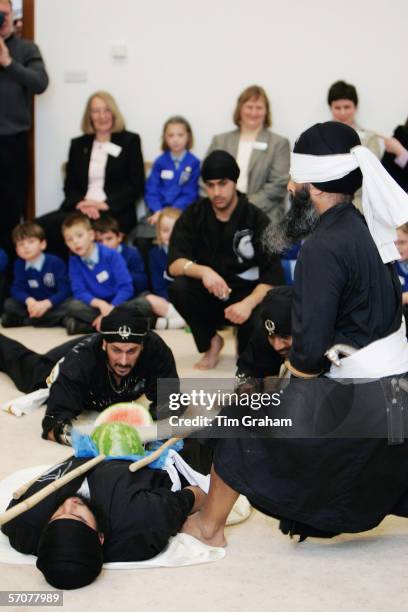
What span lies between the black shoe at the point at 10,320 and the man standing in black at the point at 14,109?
2.22 feet

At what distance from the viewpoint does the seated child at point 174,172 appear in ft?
21.9

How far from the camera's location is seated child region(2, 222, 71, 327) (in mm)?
6137

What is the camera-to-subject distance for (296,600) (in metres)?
2.55

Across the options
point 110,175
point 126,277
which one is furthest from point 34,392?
point 110,175

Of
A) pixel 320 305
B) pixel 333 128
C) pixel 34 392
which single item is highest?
pixel 333 128

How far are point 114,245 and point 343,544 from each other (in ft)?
12.4

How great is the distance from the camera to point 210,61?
6.92m

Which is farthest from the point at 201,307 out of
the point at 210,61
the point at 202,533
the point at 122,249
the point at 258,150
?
the point at 210,61

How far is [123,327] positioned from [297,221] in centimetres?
127

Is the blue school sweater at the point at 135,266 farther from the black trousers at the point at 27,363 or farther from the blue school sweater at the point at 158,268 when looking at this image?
the black trousers at the point at 27,363

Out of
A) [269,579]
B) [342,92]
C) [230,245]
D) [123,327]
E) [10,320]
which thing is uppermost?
[342,92]

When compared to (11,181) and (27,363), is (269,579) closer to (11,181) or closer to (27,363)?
(27,363)

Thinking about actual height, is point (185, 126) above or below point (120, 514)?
above

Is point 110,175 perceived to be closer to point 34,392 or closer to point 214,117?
point 214,117
